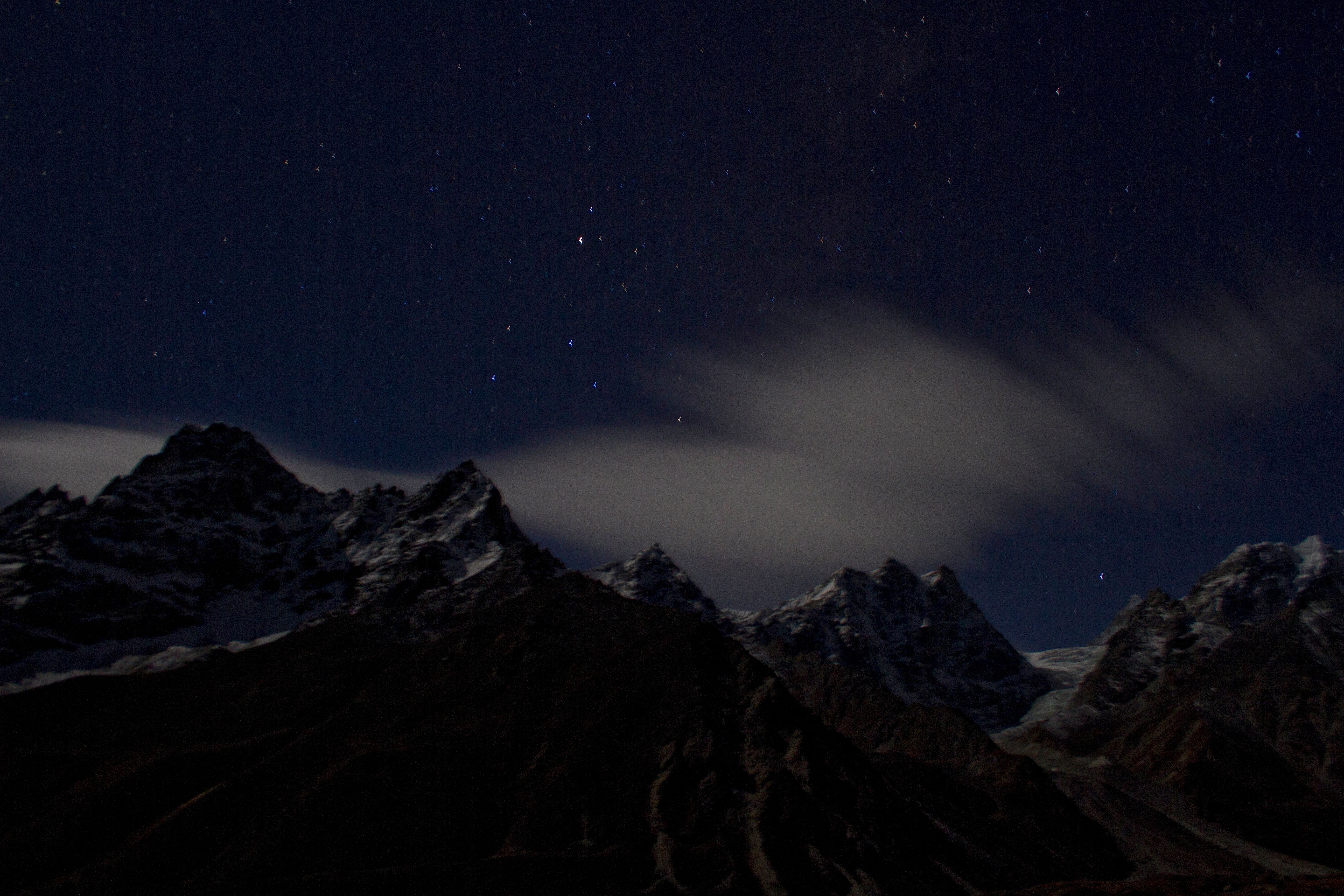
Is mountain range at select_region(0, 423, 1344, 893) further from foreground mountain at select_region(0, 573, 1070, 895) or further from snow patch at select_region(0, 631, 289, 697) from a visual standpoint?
snow patch at select_region(0, 631, 289, 697)

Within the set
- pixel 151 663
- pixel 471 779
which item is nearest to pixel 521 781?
pixel 471 779

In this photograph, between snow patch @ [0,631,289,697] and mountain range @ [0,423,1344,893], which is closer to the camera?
mountain range @ [0,423,1344,893]

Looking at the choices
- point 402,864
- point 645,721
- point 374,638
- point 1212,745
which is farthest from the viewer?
point 1212,745

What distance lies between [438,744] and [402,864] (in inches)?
904

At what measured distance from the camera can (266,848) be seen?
77.6 metres

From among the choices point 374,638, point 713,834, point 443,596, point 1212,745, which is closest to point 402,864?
point 713,834

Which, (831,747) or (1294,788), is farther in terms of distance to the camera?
(1294,788)

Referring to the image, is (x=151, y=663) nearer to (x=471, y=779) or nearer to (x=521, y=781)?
(x=471, y=779)

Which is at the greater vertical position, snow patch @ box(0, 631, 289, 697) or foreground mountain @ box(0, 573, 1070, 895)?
snow patch @ box(0, 631, 289, 697)

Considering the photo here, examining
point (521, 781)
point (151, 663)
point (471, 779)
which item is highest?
point (151, 663)

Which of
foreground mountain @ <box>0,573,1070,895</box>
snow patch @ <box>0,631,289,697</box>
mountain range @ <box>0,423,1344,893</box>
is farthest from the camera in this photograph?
snow patch @ <box>0,631,289,697</box>

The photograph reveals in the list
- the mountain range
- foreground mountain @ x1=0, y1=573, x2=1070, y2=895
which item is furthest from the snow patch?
foreground mountain @ x1=0, y1=573, x2=1070, y2=895

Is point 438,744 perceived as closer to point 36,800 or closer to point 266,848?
point 266,848

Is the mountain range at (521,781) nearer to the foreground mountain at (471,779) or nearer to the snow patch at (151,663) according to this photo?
the foreground mountain at (471,779)
